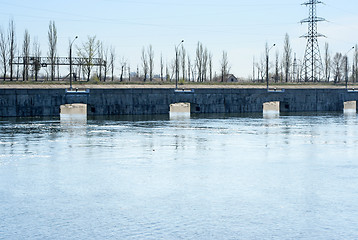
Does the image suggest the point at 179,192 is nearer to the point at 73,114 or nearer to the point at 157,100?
the point at 157,100

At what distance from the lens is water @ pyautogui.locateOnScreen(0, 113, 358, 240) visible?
9.59m

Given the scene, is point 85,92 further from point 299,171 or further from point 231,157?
point 299,171

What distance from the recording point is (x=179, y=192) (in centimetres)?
1309

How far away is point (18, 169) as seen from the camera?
1722cm

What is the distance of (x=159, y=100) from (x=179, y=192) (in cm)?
5253

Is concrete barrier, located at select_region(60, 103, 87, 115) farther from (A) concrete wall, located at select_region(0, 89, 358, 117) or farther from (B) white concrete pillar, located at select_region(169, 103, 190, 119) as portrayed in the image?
(A) concrete wall, located at select_region(0, 89, 358, 117)

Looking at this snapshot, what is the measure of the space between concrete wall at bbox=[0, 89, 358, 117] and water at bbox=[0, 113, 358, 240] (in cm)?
3519

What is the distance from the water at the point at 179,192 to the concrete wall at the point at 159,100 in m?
35.2

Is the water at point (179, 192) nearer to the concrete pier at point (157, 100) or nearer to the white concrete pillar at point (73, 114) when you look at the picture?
the white concrete pillar at point (73, 114)

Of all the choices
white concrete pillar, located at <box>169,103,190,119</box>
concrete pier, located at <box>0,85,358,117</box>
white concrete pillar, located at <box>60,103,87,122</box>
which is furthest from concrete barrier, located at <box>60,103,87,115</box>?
concrete pier, located at <box>0,85,358,117</box>

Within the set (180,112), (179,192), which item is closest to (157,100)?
(180,112)

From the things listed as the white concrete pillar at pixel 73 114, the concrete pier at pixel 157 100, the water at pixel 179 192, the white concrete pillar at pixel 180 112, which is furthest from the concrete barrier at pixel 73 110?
the water at pixel 179 192

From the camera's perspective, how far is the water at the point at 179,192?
31.5 feet

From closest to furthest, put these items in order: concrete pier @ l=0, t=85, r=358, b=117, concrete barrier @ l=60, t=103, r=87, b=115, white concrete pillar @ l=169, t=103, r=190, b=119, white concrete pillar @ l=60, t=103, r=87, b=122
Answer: concrete pier @ l=0, t=85, r=358, b=117, white concrete pillar @ l=60, t=103, r=87, b=122, white concrete pillar @ l=169, t=103, r=190, b=119, concrete barrier @ l=60, t=103, r=87, b=115
